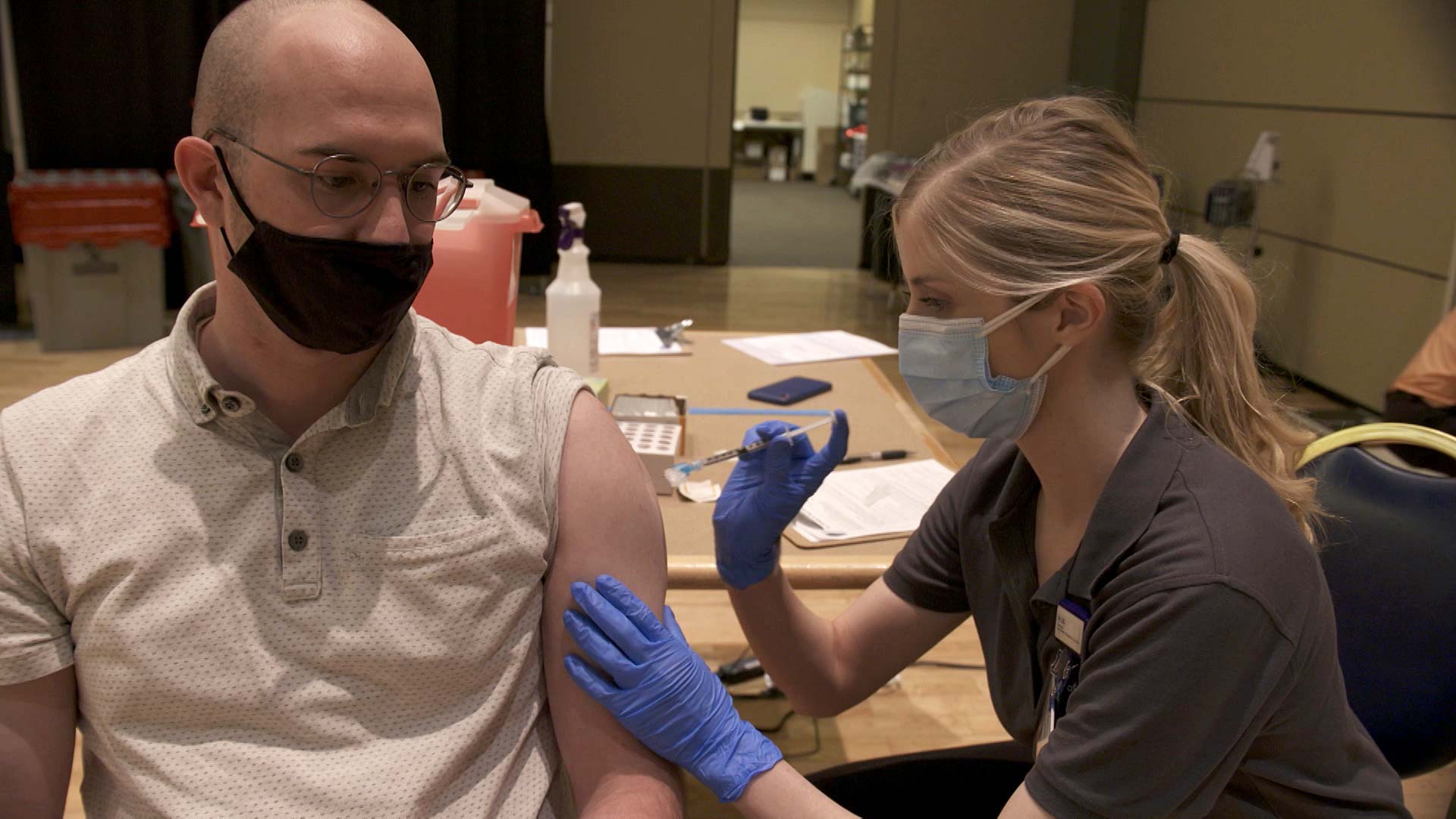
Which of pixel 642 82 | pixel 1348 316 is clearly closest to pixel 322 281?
pixel 1348 316

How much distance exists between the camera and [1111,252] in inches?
44.2

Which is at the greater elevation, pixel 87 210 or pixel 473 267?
pixel 473 267

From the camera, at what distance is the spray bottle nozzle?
1807 mm

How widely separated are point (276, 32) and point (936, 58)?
279 inches

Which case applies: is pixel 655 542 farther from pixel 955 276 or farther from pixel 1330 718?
pixel 1330 718

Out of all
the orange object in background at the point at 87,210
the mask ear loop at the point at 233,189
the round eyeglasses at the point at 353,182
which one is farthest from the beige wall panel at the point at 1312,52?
the orange object in background at the point at 87,210

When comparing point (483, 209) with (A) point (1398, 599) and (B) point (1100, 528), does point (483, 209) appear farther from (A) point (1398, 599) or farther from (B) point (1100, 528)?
(A) point (1398, 599)

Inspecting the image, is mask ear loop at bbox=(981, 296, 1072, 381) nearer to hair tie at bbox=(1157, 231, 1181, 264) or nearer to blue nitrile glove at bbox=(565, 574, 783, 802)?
hair tie at bbox=(1157, 231, 1181, 264)

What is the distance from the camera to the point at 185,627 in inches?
36.9

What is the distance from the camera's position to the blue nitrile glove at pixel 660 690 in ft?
3.51

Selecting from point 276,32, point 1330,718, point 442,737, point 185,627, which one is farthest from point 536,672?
point 1330,718

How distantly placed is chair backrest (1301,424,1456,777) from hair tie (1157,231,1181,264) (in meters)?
0.42

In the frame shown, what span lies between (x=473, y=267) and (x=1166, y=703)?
1.11 meters

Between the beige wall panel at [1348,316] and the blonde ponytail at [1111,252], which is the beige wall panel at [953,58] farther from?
the blonde ponytail at [1111,252]
